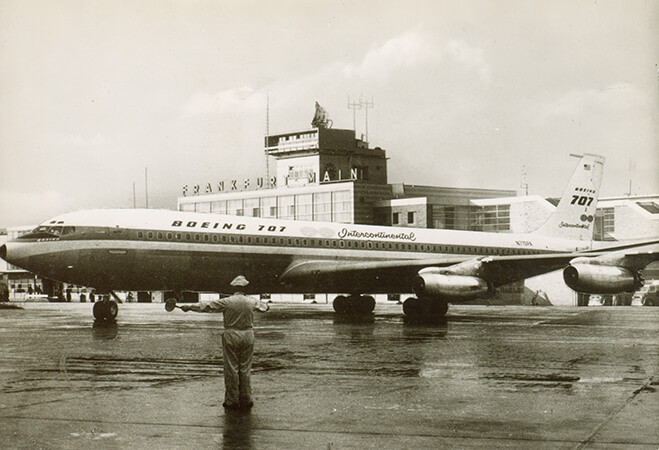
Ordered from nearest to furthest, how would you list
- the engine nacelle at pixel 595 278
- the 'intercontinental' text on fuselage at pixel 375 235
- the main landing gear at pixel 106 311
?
the main landing gear at pixel 106 311 → the engine nacelle at pixel 595 278 → the 'intercontinental' text on fuselage at pixel 375 235

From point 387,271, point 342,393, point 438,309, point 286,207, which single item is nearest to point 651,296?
point 438,309

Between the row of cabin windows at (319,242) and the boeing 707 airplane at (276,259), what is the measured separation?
4 centimetres

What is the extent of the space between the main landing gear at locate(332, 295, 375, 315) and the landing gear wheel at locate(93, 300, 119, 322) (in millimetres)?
11698

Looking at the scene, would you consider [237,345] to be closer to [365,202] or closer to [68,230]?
[68,230]

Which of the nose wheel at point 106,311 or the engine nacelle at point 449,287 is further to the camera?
the engine nacelle at point 449,287

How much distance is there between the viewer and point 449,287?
27.9 metres

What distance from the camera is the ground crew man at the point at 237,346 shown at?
10.1 meters

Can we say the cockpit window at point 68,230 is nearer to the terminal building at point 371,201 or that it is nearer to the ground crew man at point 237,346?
the ground crew man at point 237,346

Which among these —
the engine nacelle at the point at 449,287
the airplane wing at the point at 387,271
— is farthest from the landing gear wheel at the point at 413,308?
the engine nacelle at the point at 449,287

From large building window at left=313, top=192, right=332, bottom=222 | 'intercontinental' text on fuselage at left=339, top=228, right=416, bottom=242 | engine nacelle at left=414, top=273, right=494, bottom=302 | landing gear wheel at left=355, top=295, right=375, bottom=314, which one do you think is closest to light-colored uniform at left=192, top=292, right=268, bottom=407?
engine nacelle at left=414, top=273, right=494, bottom=302

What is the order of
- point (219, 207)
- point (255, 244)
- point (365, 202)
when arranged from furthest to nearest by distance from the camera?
point (219, 207), point (365, 202), point (255, 244)

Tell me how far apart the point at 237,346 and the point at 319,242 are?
2171 centimetres

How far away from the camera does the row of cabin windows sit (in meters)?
27.8

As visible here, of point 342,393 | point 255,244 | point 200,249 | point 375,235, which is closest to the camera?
point 342,393
